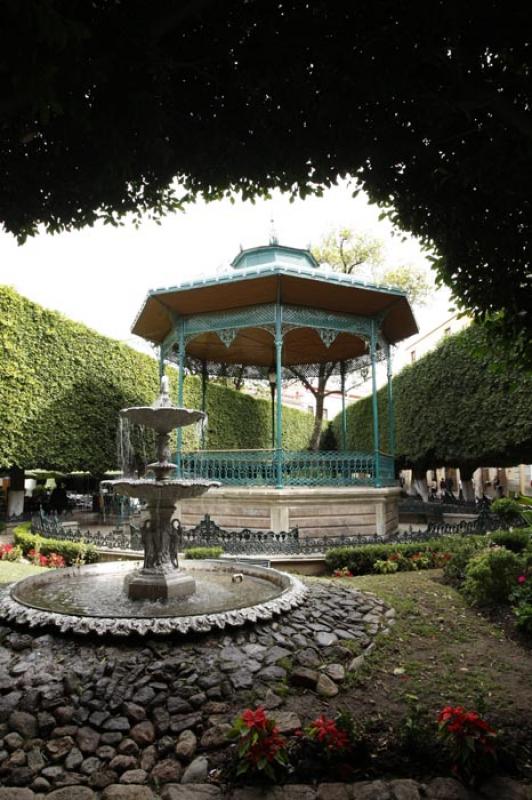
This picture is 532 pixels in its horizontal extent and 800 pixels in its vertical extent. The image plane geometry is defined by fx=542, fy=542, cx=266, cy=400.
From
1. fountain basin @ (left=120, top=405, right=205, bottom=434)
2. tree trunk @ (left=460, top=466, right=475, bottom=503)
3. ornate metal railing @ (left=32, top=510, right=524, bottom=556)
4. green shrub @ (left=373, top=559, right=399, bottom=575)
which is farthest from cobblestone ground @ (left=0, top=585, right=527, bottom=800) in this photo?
tree trunk @ (left=460, top=466, right=475, bottom=503)

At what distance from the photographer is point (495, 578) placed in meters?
7.18

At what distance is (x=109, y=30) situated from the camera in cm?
354

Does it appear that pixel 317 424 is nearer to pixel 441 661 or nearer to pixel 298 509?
pixel 298 509

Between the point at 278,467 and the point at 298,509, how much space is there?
1.01 metres

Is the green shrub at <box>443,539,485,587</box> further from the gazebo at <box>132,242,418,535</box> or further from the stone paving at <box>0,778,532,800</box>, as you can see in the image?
the stone paving at <box>0,778,532,800</box>

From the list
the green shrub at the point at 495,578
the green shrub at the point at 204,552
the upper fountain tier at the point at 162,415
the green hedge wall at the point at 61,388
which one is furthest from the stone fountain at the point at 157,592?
the green hedge wall at the point at 61,388

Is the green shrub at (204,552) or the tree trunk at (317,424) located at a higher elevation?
the tree trunk at (317,424)

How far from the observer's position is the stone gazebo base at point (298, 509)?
11.6 meters

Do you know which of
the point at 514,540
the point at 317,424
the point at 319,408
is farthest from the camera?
the point at 319,408

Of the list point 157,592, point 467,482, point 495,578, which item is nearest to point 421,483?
point 467,482

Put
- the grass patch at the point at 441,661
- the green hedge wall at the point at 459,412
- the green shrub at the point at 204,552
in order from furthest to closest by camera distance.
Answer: the green hedge wall at the point at 459,412 → the green shrub at the point at 204,552 → the grass patch at the point at 441,661

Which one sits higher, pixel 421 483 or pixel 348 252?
pixel 348 252

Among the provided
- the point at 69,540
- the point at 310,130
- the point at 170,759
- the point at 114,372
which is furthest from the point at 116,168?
the point at 114,372

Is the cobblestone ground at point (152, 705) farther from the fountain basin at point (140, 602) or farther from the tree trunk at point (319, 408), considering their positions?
the tree trunk at point (319, 408)
